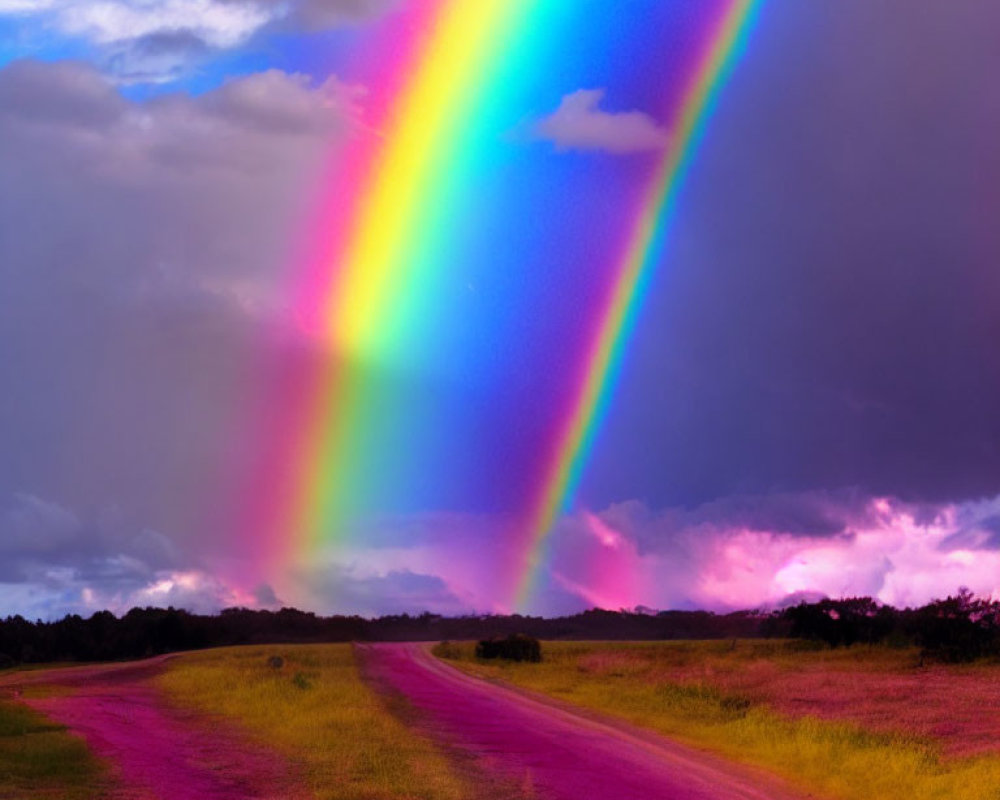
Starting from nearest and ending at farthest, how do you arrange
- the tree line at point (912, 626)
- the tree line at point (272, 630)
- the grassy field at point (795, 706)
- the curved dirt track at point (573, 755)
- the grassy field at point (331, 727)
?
the curved dirt track at point (573, 755) < the grassy field at point (331, 727) < the grassy field at point (795, 706) < the tree line at point (912, 626) < the tree line at point (272, 630)

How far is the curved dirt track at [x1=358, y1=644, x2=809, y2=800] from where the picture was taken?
1764 centimetres

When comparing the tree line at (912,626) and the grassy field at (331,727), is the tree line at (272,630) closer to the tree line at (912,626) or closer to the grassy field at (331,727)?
the tree line at (912,626)

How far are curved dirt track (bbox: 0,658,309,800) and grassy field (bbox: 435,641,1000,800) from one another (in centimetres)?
832

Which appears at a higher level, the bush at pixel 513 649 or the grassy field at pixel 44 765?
the bush at pixel 513 649

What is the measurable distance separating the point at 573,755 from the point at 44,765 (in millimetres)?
9028

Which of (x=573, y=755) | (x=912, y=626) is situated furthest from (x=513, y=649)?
(x=573, y=755)

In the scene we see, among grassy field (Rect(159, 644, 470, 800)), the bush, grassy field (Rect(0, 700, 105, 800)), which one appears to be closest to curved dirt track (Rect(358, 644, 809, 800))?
grassy field (Rect(159, 644, 470, 800))

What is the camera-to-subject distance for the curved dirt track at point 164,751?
59.2 feet

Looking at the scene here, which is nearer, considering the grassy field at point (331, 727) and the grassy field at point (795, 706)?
the grassy field at point (331, 727)

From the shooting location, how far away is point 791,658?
64.1 m

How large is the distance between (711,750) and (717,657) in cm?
4351

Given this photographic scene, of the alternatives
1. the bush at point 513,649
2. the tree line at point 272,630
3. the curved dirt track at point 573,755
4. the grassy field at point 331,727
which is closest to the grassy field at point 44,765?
the grassy field at point 331,727

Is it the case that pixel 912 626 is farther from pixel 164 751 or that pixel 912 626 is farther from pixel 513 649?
pixel 164 751

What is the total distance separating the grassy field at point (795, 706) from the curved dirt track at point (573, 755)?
1.04m
